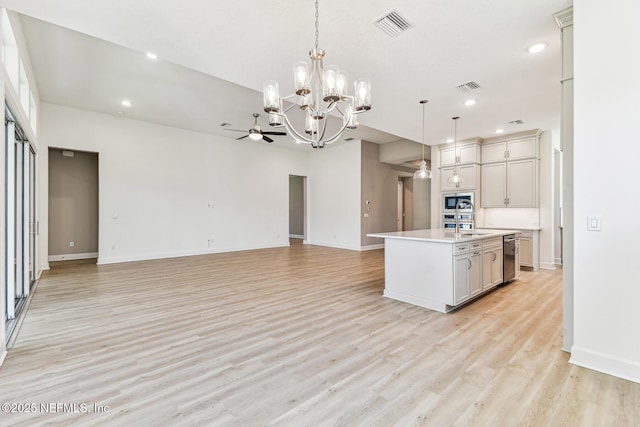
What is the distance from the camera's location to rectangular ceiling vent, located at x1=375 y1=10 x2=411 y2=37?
8.48 ft

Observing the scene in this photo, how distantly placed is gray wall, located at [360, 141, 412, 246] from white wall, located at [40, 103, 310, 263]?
8.59ft

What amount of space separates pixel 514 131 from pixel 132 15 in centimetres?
690

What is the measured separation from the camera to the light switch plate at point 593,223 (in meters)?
2.22

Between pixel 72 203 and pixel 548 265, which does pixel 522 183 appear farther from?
pixel 72 203

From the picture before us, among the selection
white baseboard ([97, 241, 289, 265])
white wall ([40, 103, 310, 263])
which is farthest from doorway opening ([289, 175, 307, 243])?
white baseboard ([97, 241, 289, 265])

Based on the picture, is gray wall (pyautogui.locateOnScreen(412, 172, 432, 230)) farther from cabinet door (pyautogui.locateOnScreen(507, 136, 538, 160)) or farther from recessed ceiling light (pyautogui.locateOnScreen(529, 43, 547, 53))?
recessed ceiling light (pyautogui.locateOnScreen(529, 43, 547, 53))

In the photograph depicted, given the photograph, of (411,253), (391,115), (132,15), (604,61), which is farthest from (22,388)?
(391,115)

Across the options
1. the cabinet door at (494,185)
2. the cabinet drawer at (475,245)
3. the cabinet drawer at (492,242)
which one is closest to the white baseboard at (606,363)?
the cabinet drawer at (475,245)

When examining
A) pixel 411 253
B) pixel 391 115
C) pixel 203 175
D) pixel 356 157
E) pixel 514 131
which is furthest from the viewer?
pixel 356 157

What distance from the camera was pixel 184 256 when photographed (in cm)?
760

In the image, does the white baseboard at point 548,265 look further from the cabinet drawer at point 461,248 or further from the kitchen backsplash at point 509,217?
the cabinet drawer at point 461,248

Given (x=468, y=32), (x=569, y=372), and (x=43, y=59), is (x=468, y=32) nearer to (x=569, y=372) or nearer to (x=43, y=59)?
(x=569, y=372)

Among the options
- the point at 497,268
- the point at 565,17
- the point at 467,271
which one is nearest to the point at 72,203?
the point at 467,271

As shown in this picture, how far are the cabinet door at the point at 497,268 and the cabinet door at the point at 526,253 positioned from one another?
2.13 metres
